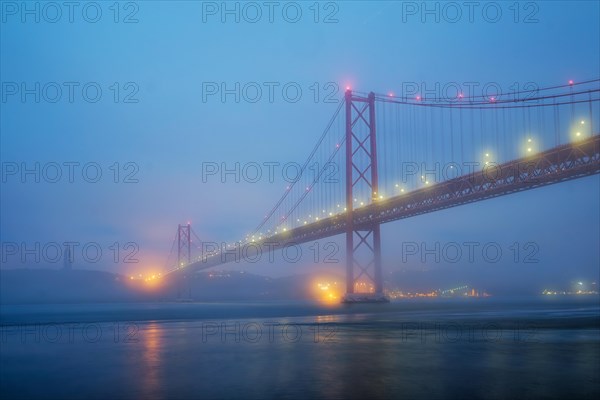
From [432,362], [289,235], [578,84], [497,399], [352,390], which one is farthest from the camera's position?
[289,235]

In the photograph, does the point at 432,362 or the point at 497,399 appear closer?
the point at 497,399

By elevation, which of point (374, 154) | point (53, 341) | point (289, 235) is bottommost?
point (53, 341)

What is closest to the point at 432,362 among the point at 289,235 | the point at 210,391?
the point at 210,391

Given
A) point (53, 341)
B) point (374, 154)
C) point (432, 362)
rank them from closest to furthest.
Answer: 1. point (432, 362)
2. point (53, 341)
3. point (374, 154)

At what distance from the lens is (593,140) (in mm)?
30297

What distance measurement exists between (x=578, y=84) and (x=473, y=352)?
75.2 feet

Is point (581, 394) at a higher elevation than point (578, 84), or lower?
lower

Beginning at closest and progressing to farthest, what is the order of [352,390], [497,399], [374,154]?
[497,399] < [352,390] < [374,154]

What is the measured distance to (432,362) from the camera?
14.2 meters

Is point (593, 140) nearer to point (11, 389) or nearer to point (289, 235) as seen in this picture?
point (11, 389)

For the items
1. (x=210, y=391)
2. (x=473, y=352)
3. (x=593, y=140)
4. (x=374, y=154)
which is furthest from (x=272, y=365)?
(x=374, y=154)

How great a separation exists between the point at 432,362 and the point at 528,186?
23.9 metres

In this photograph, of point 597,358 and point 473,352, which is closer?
point 597,358

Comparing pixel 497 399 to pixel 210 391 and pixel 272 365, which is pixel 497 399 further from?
pixel 272 365
